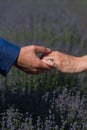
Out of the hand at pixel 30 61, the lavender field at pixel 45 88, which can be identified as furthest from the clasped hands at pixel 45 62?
the lavender field at pixel 45 88

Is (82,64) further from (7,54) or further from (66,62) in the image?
(7,54)

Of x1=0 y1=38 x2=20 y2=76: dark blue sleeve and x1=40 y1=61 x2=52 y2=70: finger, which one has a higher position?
x1=0 y1=38 x2=20 y2=76: dark blue sleeve

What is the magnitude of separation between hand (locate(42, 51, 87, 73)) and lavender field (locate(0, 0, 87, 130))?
1.26 ft

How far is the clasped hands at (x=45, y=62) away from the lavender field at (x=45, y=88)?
39cm

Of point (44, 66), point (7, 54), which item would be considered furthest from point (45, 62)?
point (7, 54)

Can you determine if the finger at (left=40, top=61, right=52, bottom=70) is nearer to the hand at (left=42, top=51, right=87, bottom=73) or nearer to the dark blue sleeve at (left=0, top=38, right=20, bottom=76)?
the hand at (left=42, top=51, right=87, bottom=73)

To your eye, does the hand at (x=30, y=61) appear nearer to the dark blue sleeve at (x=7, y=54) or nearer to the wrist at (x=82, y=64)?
the dark blue sleeve at (x=7, y=54)

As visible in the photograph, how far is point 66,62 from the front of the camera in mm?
2912

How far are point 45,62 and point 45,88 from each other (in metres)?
0.93

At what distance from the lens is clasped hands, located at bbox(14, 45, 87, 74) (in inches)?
113

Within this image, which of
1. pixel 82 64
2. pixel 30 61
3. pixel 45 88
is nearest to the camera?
pixel 30 61

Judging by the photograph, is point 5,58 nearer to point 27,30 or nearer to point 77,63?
point 77,63

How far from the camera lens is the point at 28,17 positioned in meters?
6.33

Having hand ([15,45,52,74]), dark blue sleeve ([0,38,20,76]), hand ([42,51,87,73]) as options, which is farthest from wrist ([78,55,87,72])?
dark blue sleeve ([0,38,20,76])
